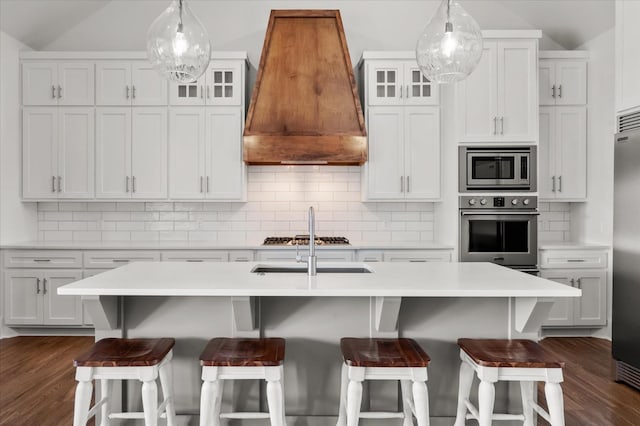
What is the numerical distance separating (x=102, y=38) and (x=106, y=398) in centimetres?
413

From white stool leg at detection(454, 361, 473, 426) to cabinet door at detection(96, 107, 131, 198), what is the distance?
146 inches

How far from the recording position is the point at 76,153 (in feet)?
16.1

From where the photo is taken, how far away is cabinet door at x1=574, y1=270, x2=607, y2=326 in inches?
185

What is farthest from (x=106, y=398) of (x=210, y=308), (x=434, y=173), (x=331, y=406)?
(x=434, y=173)

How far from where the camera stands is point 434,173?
16.2 ft

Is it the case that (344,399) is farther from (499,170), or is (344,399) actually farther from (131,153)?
(131,153)

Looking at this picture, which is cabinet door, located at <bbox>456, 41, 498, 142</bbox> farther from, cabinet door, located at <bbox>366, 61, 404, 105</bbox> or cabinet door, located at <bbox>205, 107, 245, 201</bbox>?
cabinet door, located at <bbox>205, 107, 245, 201</bbox>

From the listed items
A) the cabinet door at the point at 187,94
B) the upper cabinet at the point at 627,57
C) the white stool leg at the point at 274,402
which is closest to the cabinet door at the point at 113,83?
the cabinet door at the point at 187,94

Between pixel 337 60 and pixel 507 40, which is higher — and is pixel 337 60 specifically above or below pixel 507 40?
below

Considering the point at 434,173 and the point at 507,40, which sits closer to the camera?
the point at 507,40

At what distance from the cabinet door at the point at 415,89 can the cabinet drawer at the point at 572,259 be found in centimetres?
182

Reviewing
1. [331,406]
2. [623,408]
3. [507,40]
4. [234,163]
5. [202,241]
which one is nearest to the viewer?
[331,406]

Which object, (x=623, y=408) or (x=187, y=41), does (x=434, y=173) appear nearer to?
(x=623, y=408)

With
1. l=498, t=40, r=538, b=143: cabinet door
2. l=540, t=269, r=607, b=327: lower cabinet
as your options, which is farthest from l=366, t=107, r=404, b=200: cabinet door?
l=540, t=269, r=607, b=327: lower cabinet
